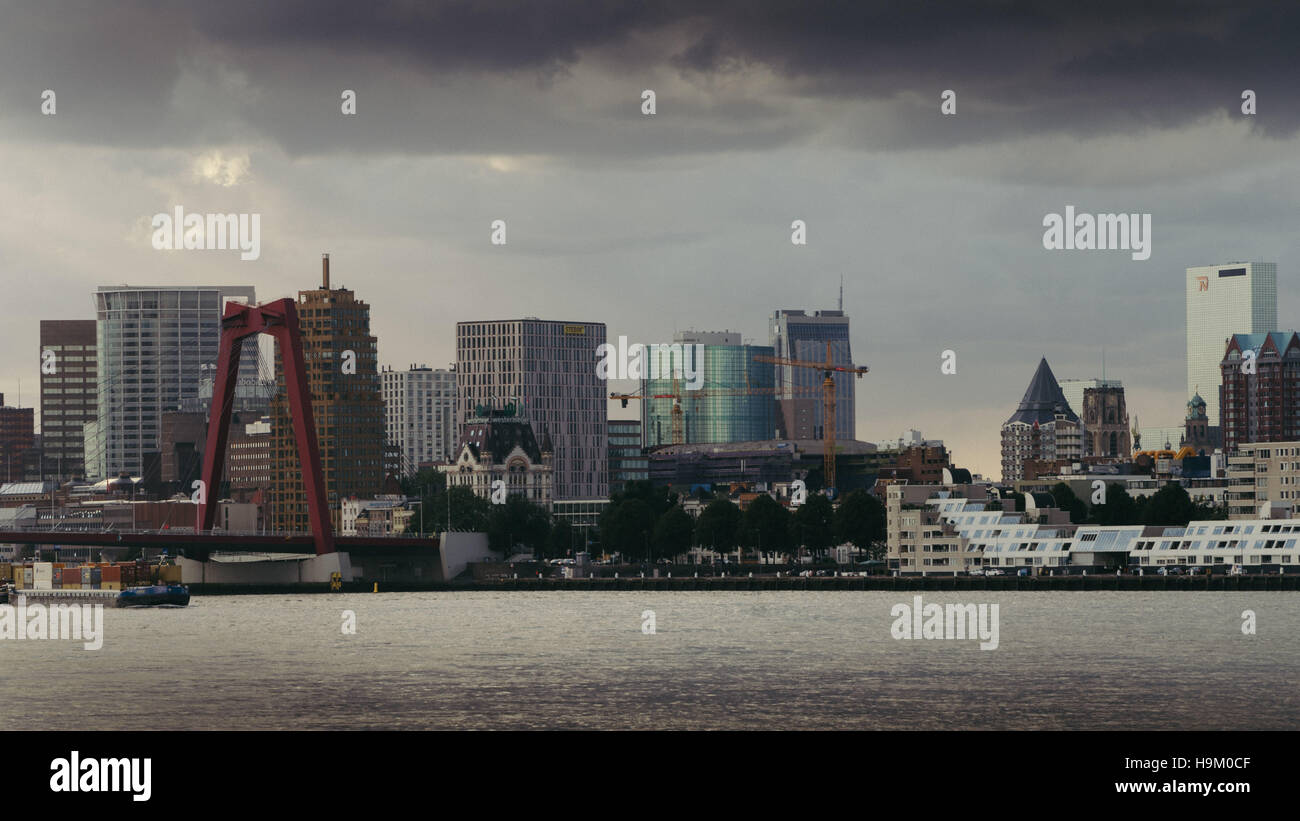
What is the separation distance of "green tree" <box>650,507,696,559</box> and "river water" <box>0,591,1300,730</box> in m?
57.7

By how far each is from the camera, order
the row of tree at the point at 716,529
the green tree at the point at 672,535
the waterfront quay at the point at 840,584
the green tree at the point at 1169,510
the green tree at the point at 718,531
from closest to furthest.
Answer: the waterfront quay at the point at 840,584 < the green tree at the point at 1169,510 < the row of tree at the point at 716,529 < the green tree at the point at 718,531 < the green tree at the point at 672,535

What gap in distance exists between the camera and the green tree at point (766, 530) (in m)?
164

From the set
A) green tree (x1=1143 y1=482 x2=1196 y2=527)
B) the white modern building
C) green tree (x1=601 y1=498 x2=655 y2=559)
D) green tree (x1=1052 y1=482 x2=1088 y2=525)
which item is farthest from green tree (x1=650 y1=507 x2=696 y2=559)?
green tree (x1=1143 y1=482 x2=1196 y2=527)

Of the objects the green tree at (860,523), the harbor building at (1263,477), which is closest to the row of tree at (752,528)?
the green tree at (860,523)

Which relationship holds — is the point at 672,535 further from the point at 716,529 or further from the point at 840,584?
the point at 840,584

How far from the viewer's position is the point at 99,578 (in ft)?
457

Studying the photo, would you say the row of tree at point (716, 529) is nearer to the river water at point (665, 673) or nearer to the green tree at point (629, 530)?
Answer: the green tree at point (629, 530)

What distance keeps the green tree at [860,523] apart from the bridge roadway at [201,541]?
3416 cm

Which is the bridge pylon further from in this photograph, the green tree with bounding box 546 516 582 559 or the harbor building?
the harbor building

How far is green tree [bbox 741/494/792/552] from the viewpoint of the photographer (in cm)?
16375
